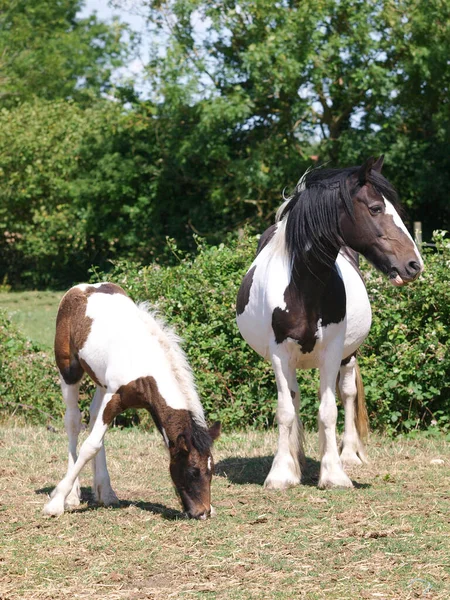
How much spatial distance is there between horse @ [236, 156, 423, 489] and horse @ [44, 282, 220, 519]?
1027mm

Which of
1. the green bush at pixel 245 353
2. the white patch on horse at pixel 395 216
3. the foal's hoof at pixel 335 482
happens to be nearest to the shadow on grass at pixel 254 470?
the foal's hoof at pixel 335 482

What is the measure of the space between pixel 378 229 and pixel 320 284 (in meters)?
0.68

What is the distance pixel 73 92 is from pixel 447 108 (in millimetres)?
28792

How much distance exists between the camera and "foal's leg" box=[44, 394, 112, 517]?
5.78 m

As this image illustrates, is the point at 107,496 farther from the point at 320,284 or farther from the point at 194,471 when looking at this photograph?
the point at 320,284

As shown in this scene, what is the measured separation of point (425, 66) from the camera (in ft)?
69.4

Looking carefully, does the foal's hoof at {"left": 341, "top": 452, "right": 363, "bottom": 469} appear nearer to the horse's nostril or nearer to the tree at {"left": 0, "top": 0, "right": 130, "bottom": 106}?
the horse's nostril

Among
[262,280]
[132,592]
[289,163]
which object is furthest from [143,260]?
[132,592]

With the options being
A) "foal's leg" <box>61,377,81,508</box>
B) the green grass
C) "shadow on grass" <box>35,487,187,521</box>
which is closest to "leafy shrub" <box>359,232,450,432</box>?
"shadow on grass" <box>35,487,187,521</box>

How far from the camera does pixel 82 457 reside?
5816mm

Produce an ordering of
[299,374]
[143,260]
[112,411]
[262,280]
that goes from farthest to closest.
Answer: [143,260] < [299,374] < [262,280] < [112,411]

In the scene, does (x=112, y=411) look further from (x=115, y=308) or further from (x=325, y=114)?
(x=325, y=114)

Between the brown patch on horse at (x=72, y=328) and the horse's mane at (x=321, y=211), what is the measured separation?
1430mm

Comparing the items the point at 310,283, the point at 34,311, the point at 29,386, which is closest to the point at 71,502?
the point at 310,283
